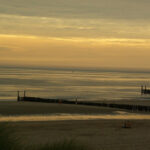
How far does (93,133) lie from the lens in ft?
70.3

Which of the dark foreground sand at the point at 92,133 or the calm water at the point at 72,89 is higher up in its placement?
the calm water at the point at 72,89

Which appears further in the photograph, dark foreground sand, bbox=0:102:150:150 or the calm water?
the calm water

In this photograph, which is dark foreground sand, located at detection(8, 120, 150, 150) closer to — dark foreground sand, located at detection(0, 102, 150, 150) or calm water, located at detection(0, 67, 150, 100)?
dark foreground sand, located at detection(0, 102, 150, 150)

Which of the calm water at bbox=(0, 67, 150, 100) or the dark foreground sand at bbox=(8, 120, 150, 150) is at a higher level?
the calm water at bbox=(0, 67, 150, 100)

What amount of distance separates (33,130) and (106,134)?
16.2 ft

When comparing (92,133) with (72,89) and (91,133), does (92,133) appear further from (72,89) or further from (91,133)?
(72,89)

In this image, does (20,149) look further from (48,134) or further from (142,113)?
(142,113)

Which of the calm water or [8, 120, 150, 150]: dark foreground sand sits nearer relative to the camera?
[8, 120, 150, 150]: dark foreground sand

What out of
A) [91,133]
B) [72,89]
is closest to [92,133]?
[91,133]

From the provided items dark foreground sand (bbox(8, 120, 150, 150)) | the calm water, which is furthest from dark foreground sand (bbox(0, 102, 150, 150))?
the calm water

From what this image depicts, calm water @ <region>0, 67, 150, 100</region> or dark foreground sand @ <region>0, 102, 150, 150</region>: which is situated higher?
calm water @ <region>0, 67, 150, 100</region>

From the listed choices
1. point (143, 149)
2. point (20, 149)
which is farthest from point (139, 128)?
point (20, 149)

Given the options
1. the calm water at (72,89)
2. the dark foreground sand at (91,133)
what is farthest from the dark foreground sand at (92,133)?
the calm water at (72,89)

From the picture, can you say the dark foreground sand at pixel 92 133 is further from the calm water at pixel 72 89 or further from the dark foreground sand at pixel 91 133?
the calm water at pixel 72 89
